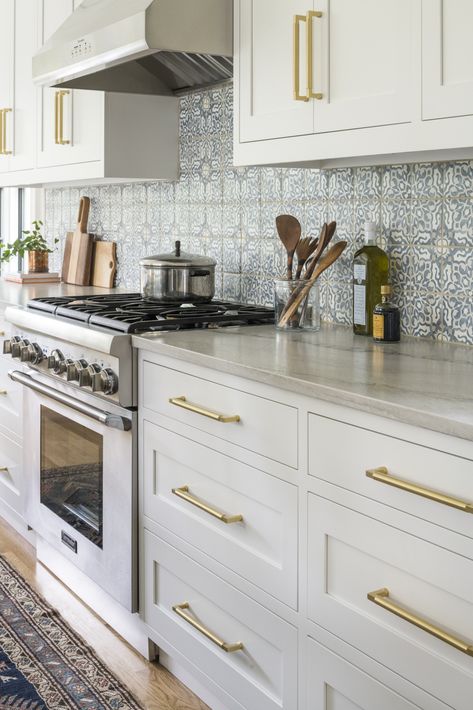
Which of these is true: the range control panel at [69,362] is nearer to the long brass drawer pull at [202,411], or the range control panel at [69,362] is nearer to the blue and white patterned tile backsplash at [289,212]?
the long brass drawer pull at [202,411]

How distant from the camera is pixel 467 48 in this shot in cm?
168

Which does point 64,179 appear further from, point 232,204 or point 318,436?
point 318,436

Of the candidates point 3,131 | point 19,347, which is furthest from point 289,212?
point 3,131

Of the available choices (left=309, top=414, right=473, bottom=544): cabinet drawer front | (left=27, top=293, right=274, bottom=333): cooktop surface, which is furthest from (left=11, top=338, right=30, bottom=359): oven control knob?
(left=309, top=414, right=473, bottom=544): cabinet drawer front

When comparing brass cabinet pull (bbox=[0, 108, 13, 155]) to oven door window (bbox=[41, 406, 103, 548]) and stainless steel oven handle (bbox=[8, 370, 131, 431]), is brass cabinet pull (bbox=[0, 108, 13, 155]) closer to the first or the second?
stainless steel oven handle (bbox=[8, 370, 131, 431])

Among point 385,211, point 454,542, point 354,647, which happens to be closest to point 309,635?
point 354,647

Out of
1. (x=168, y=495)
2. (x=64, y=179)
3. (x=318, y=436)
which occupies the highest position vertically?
(x=64, y=179)

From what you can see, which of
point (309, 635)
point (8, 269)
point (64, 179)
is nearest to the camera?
point (309, 635)

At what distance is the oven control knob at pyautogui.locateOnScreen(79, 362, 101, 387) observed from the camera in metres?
2.49

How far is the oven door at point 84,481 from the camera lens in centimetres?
246

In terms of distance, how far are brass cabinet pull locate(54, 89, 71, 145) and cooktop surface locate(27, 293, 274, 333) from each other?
70 centimetres

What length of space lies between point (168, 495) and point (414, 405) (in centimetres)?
100

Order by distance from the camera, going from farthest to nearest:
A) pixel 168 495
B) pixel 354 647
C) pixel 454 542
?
pixel 168 495, pixel 354 647, pixel 454 542

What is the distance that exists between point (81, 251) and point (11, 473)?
3.62 ft
